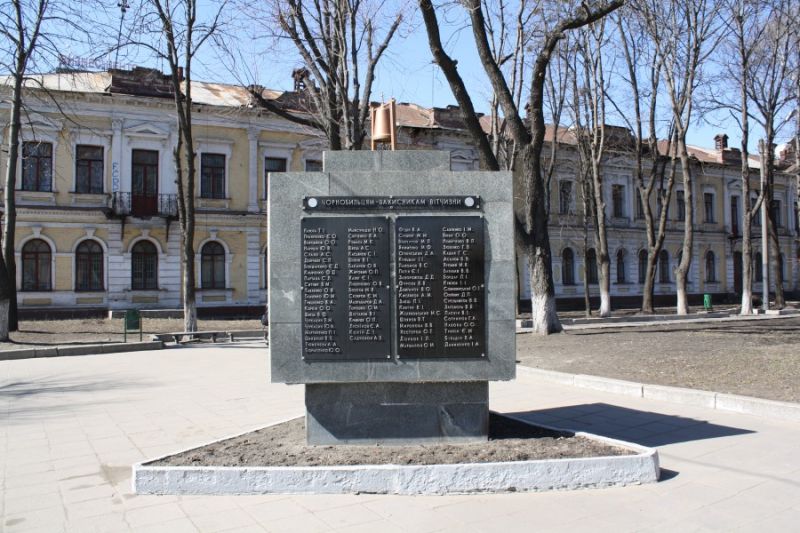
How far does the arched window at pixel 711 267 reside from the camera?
46312mm

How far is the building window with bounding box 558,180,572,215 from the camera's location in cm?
A: 4034

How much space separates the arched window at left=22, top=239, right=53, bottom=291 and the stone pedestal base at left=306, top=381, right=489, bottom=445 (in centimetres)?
2659

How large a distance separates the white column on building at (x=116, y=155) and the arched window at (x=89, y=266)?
2.85 meters

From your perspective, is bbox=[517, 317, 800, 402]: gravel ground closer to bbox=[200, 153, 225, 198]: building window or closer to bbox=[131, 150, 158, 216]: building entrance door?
bbox=[131, 150, 158, 216]: building entrance door

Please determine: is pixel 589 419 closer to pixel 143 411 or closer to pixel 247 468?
pixel 247 468

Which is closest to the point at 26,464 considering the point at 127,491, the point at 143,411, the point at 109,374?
the point at 127,491

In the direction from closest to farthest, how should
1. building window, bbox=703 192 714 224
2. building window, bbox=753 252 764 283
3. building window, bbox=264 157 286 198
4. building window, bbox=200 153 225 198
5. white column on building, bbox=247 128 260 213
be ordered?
building window, bbox=200 153 225 198
white column on building, bbox=247 128 260 213
building window, bbox=264 157 286 198
building window, bbox=703 192 714 224
building window, bbox=753 252 764 283

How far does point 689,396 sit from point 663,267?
38.6 m

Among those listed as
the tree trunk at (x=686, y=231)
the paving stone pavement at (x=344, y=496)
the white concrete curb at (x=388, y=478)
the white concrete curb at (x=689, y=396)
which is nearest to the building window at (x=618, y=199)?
the tree trunk at (x=686, y=231)

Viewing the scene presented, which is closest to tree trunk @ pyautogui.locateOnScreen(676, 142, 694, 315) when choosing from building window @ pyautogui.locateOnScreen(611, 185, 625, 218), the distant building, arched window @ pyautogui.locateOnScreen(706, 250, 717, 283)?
the distant building

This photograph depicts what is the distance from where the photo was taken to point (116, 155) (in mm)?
29625

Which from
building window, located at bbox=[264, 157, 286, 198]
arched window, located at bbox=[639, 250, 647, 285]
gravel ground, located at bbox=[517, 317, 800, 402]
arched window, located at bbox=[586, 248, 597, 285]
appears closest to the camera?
gravel ground, located at bbox=[517, 317, 800, 402]

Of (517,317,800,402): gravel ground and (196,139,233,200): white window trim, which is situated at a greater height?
(196,139,233,200): white window trim

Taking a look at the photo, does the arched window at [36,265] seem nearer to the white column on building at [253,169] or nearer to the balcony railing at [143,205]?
the balcony railing at [143,205]
